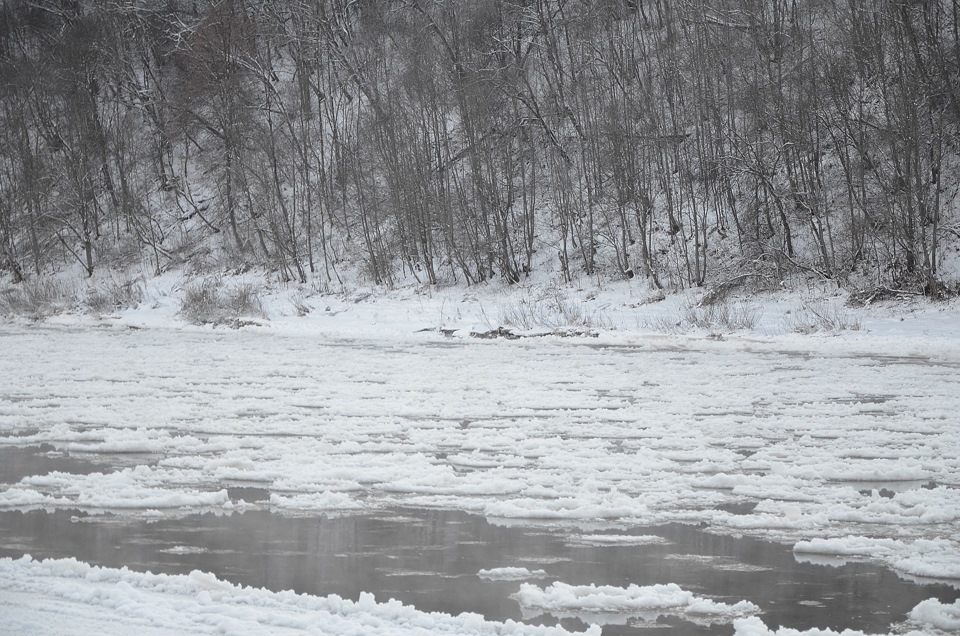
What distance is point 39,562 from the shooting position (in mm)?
4508

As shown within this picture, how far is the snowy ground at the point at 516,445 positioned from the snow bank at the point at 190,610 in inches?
0.6

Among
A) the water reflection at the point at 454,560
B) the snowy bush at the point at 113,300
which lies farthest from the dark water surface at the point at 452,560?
the snowy bush at the point at 113,300

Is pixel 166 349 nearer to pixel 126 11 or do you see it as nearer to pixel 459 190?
pixel 459 190

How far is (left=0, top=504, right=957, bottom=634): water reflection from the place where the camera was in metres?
4.04

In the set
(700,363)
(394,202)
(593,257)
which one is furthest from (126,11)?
(700,363)

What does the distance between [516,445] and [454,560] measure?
2980mm

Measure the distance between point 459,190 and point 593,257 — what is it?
5359 millimetres

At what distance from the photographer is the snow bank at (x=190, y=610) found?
3.67m

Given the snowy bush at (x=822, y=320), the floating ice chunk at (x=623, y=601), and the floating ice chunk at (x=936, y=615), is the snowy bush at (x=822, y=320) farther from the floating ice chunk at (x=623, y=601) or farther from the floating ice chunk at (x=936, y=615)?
the floating ice chunk at (x=623, y=601)

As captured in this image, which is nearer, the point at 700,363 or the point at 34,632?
the point at 34,632

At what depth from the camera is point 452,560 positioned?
185 inches

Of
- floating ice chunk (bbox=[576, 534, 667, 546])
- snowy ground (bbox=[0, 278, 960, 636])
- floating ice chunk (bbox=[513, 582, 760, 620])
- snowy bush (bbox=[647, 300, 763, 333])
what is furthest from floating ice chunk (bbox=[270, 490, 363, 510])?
snowy bush (bbox=[647, 300, 763, 333])

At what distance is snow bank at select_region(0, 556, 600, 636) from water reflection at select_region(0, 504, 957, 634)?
197mm

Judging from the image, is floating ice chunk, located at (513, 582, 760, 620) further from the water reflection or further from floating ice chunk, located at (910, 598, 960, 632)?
floating ice chunk, located at (910, 598, 960, 632)
